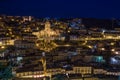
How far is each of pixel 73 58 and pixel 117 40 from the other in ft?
33.1

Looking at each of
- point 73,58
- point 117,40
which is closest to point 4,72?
point 73,58

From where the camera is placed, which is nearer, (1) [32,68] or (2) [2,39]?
(1) [32,68]

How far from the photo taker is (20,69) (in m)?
16.8

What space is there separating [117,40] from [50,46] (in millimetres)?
6183

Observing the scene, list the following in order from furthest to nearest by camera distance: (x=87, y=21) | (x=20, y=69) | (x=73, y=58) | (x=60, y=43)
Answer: (x=87, y=21), (x=60, y=43), (x=73, y=58), (x=20, y=69)

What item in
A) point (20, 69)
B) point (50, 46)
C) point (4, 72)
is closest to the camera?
point (4, 72)

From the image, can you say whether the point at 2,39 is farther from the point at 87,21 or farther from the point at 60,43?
the point at 87,21

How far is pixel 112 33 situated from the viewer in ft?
108

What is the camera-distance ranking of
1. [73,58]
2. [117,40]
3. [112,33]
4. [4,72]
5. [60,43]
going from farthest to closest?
[112,33] < [117,40] < [60,43] < [73,58] < [4,72]

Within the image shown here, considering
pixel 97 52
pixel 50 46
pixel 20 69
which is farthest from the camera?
pixel 50 46

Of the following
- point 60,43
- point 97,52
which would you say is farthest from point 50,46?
point 97,52

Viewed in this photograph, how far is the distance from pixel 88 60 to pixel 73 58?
0.67 m

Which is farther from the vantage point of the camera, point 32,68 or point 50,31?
point 50,31

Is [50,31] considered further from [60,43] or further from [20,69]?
[20,69]
